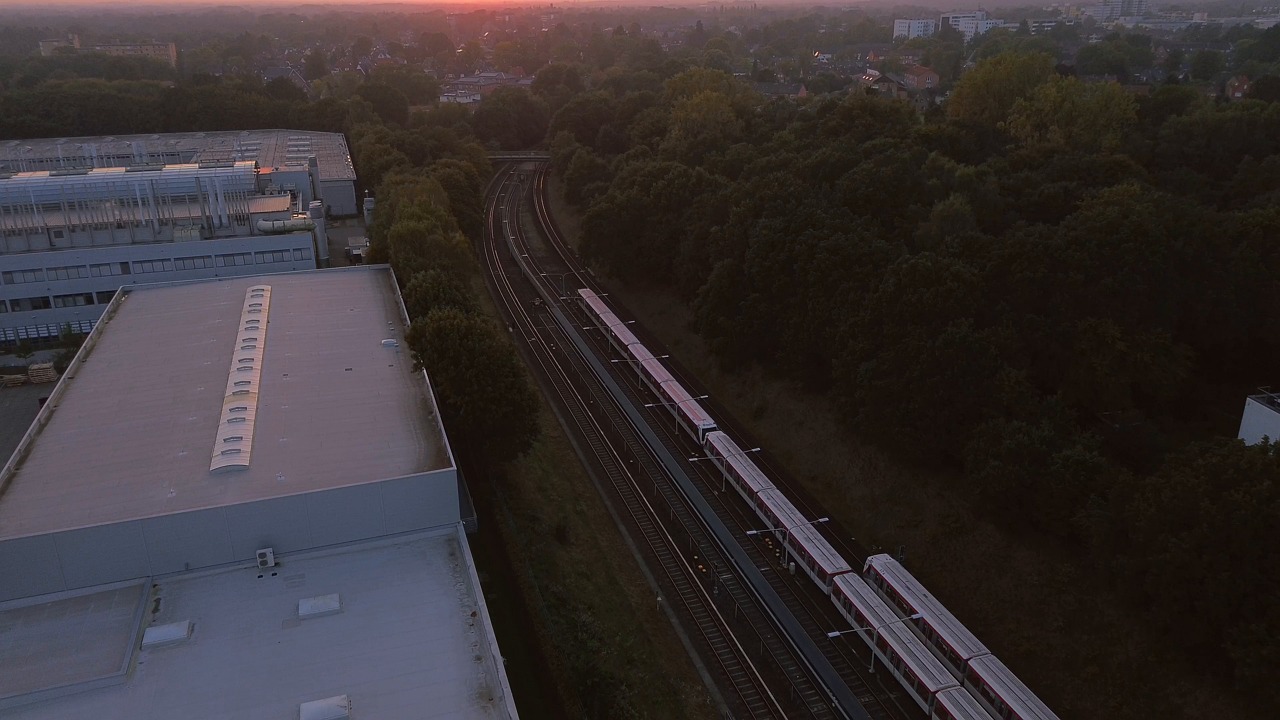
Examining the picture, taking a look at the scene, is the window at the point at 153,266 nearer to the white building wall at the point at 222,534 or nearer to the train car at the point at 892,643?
the white building wall at the point at 222,534

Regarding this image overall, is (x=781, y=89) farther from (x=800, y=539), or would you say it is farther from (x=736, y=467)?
(x=800, y=539)

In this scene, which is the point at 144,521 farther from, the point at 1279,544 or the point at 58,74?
the point at 58,74

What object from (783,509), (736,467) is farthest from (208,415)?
(783,509)

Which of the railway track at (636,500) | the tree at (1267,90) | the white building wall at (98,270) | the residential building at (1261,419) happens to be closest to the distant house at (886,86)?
the tree at (1267,90)

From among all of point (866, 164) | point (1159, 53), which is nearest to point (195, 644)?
point (866, 164)

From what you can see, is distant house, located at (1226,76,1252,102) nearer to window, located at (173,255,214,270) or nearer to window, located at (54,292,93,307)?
window, located at (173,255,214,270)
